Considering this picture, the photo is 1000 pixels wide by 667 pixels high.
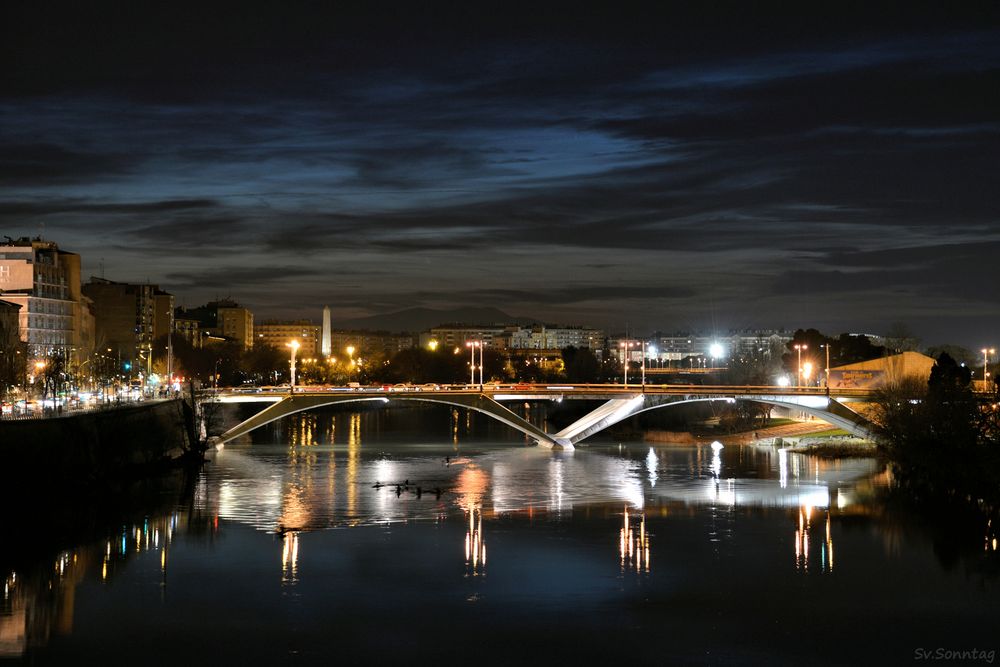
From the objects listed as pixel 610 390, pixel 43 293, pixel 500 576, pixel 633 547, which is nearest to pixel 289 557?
pixel 500 576

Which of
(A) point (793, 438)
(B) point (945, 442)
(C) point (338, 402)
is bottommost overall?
(A) point (793, 438)

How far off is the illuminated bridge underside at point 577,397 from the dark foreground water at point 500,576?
1716 cm

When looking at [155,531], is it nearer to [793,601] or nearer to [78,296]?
[793,601]

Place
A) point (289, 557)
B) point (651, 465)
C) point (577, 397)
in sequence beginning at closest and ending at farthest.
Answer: point (289, 557) → point (651, 465) → point (577, 397)

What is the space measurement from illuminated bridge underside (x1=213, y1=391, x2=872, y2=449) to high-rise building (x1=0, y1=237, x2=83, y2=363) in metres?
15.7

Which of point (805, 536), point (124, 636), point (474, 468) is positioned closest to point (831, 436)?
point (474, 468)

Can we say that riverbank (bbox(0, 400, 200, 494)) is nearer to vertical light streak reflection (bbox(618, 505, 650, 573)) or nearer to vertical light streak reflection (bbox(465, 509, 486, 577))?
vertical light streak reflection (bbox(465, 509, 486, 577))

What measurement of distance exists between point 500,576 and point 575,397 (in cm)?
4147

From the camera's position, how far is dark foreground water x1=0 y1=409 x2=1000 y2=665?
25.4 m

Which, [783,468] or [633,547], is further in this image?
[783,468]

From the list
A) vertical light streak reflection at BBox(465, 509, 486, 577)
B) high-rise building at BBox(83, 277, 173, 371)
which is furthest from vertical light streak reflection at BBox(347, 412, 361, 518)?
high-rise building at BBox(83, 277, 173, 371)

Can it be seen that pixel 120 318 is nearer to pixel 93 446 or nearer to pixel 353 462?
pixel 353 462

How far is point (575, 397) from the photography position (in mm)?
73188

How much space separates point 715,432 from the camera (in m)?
86.9
